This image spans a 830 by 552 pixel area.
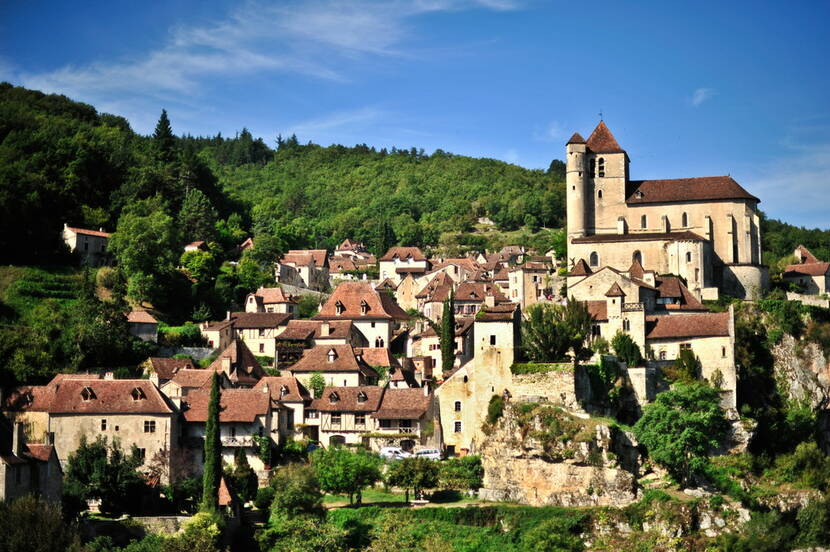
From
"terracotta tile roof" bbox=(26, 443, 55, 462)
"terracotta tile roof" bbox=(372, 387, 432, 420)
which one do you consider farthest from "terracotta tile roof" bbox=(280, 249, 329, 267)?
"terracotta tile roof" bbox=(26, 443, 55, 462)

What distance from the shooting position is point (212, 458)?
56.9 meters

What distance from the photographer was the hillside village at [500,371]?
61250mm

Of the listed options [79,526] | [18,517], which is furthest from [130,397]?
[18,517]

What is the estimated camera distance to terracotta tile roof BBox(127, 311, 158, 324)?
7769 cm

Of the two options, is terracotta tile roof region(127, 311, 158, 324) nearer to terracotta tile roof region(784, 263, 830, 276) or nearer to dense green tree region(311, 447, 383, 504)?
dense green tree region(311, 447, 383, 504)

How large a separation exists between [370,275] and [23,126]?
1649 inches

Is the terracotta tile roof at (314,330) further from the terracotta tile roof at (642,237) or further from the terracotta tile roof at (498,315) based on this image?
the terracotta tile roof at (642,237)

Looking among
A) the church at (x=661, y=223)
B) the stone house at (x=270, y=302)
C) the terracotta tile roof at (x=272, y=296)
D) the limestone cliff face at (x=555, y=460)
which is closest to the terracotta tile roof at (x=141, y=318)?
the stone house at (x=270, y=302)

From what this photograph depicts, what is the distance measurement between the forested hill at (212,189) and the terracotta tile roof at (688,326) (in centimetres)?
4569

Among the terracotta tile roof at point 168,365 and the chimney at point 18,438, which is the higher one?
the terracotta tile roof at point 168,365

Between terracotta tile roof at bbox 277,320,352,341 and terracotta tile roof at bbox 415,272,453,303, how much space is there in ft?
50.0

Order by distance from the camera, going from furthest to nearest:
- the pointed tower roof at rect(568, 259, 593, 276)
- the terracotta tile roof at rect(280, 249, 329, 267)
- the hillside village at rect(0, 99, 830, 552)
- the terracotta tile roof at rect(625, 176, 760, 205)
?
1. the terracotta tile roof at rect(280, 249, 329, 267)
2. the terracotta tile roof at rect(625, 176, 760, 205)
3. the pointed tower roof at rect(568, 259, 593, 276)
4. the hillside village at rect(0, 99, 830, 552)

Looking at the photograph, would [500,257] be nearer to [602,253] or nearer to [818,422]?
[602,253]

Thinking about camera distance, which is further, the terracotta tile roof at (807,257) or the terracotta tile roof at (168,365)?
the terracotta tile roof at (807,257)
